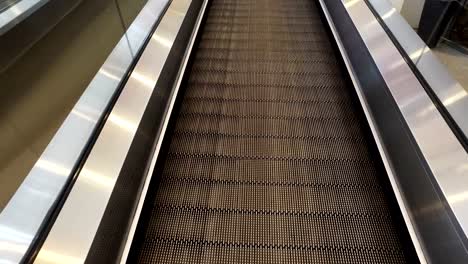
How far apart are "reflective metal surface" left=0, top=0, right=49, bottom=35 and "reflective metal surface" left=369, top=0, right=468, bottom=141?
3.35 m

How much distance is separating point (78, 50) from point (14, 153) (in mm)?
2339

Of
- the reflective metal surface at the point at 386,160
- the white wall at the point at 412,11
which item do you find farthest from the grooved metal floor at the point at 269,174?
the white wall at the point at 412,11

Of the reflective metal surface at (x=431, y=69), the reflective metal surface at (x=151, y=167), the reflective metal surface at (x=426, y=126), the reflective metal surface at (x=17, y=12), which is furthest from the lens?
the reflective metal surface at (x=17, y=12)

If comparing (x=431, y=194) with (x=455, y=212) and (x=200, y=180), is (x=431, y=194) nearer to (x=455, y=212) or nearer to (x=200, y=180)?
(x=455, y=212)

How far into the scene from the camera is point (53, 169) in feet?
4.54

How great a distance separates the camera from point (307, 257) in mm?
1724

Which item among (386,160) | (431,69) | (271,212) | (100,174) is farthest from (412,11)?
(100,174)

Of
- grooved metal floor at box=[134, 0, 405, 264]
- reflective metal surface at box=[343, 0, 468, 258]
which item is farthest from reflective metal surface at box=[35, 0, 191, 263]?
reflective metal surface at box=[343, 0, 468, 258]

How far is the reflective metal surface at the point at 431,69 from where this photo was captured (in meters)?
1.74

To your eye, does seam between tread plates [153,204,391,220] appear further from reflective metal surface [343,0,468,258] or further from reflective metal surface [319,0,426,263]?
reflective metal surface [343,0,468,258]

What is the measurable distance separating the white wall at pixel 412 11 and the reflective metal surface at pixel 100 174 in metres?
2.29

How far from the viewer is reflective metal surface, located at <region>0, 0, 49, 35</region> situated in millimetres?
2771

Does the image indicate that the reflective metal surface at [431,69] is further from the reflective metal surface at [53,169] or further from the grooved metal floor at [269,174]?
the reflective metal surface at [53,169]

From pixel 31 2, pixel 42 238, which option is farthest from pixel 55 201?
pixel 31 2
